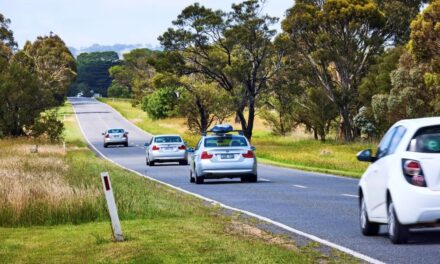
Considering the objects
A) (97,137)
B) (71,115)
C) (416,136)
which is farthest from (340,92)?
(71,115)

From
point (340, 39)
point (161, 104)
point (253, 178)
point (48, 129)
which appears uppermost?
point (340, 39)

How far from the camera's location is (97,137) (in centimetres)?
8988

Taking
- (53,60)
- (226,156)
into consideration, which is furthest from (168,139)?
(53,60)

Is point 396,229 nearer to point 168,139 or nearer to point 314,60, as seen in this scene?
point 168,139

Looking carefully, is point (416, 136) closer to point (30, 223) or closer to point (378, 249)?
point (378, 249)

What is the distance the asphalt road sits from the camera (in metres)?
11.8

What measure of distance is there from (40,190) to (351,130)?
49.9 metres

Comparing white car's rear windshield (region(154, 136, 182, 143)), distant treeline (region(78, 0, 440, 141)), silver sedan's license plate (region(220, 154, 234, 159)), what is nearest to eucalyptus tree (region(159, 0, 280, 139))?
distant treeline (region(78, 0, 440, 141))

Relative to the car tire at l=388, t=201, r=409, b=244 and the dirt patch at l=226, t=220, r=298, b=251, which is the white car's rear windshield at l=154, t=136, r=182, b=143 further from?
the car tire at l=388, t=201, r=409, b=244

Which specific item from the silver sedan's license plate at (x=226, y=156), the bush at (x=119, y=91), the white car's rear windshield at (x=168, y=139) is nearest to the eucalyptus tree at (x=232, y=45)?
the white car's rear windshield at (x=168, y=139)

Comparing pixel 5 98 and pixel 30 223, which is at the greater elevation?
pixel 5 98

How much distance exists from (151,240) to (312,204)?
24.9 ft

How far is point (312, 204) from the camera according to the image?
64.5 feet

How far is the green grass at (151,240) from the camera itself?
11031mm
